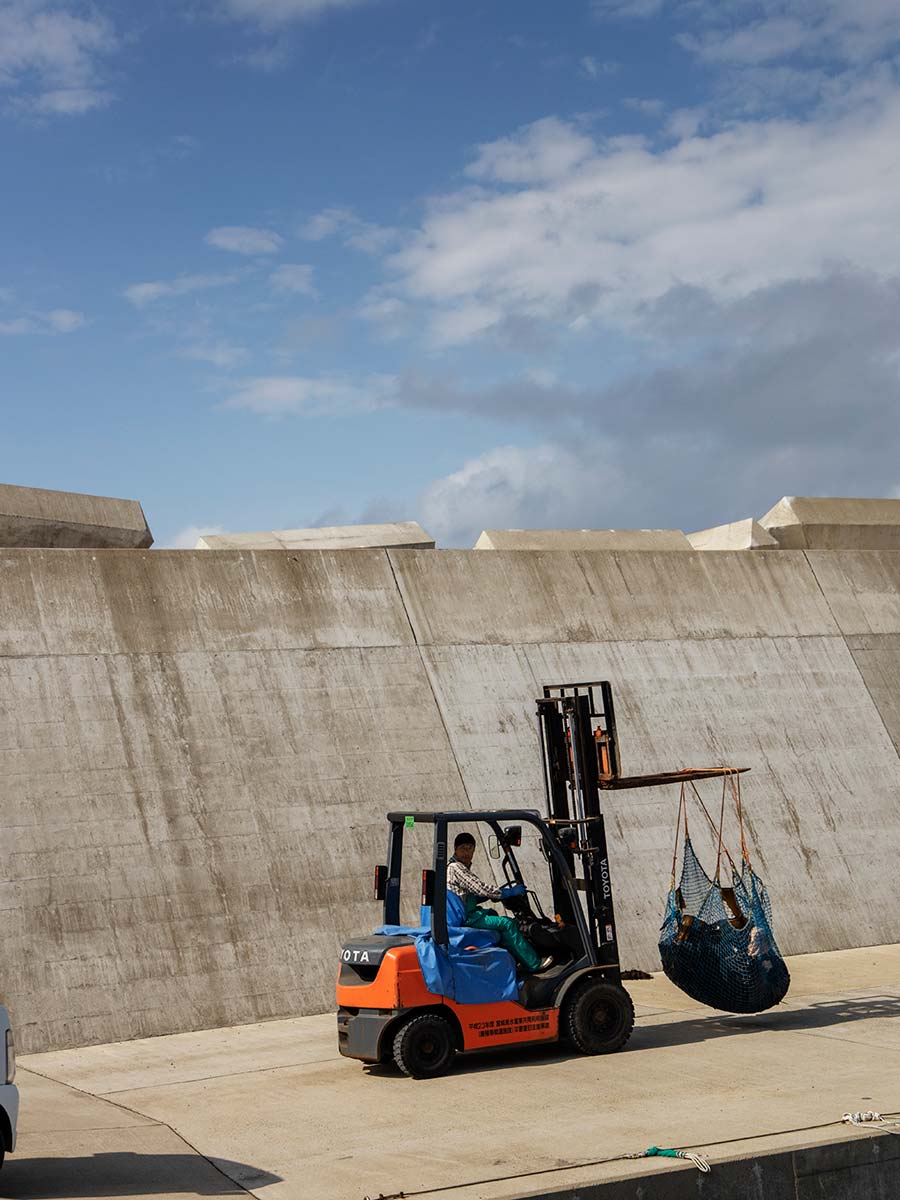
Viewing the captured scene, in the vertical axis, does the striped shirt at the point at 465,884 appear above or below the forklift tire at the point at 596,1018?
above

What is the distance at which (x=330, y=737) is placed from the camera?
1273 centimetres

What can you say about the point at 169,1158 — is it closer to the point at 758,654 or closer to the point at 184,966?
the point at 184,966

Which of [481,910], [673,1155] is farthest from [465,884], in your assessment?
[673,1155]

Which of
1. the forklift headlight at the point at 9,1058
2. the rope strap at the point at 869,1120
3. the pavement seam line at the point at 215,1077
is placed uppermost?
the forklift headlight at the point at 9,1058

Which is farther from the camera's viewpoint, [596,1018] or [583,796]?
[583,796]

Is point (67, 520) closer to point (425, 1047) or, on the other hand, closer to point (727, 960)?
point (425, 1047)

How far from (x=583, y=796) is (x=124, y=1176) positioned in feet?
13.9

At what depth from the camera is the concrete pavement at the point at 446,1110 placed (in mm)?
6375

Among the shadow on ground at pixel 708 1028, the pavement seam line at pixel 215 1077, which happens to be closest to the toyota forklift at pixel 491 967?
the shadow on ground at pixel 708 1028

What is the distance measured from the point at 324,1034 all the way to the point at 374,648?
4.33 m

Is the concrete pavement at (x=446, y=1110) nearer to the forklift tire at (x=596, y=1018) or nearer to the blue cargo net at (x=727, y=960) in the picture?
the forklift tire at (x=596, y=1018)

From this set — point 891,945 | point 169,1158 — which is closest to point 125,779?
point 169,1158

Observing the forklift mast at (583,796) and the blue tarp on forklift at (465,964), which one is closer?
the blue tarp on forklift at (465,964)

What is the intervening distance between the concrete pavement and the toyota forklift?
206 millimetres
